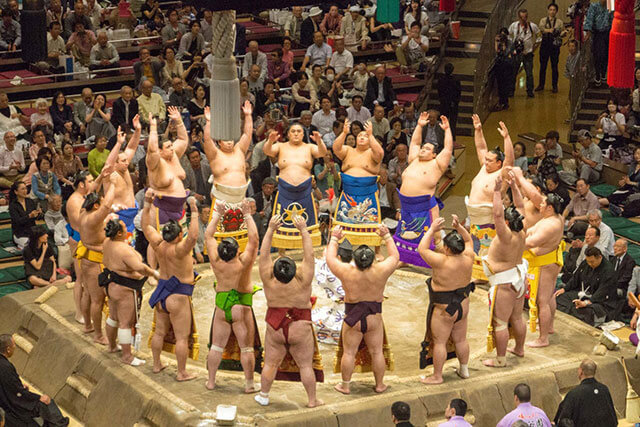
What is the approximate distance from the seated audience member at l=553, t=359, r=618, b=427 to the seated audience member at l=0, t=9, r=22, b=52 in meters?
7.47

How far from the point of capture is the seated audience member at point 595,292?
8.23 metres

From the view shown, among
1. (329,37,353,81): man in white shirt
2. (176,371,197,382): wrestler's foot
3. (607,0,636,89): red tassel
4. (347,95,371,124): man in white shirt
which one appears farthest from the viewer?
(329,37,353,81): man in white shirt

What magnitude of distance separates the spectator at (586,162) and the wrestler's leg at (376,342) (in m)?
4.53

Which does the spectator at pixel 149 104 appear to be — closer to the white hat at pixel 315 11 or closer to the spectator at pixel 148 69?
the spectator at pixel 148 69

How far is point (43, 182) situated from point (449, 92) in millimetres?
4151

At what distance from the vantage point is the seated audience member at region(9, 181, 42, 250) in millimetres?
9305

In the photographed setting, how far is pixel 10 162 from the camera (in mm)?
10078

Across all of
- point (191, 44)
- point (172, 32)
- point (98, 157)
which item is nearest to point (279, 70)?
point (191, 44)

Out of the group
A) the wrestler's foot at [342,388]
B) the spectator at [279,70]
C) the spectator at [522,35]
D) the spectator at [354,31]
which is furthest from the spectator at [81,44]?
the wrestler's foot at [342,388]

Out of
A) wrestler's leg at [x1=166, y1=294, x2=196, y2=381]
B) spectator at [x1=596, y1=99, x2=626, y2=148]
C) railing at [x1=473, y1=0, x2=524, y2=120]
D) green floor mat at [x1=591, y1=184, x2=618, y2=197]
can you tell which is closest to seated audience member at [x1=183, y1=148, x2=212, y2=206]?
wrestler's leg at [x1=166, y1=294, x2=196, y2=381]

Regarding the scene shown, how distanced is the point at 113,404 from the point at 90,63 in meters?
5.34

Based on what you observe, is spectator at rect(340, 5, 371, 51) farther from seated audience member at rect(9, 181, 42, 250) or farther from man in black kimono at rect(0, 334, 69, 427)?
man in black kimono at rect(0, 334, 69, 427)

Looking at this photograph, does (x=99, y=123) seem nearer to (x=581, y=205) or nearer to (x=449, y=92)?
(x=449, y=92)

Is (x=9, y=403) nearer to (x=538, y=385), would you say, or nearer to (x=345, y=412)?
(x=345, y=412)
